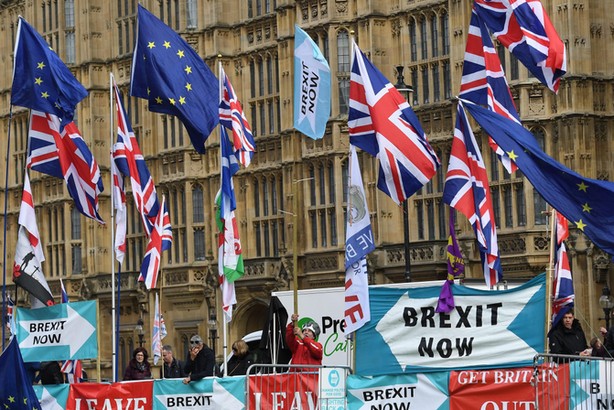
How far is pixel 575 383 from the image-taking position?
57.8 feet

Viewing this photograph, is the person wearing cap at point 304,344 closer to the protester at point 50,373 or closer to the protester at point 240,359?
the protester at point 240,359

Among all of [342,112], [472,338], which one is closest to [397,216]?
[342,112]

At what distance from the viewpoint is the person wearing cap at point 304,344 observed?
2147 cm

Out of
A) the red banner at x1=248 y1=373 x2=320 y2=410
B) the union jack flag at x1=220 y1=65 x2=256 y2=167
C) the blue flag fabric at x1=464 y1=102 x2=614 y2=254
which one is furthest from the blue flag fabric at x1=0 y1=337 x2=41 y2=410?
the blue flag fabric at x1=464 y1=102 x2=614 y2=254

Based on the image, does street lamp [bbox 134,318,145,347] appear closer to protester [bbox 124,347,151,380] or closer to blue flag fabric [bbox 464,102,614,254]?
protester [bbox 124,347,151,380]

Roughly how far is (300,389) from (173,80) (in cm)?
698

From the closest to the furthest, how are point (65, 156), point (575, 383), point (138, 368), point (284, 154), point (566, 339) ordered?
point (575, 383) → point (566, 339) → point (65, 156) → point (138, 368) → point (284, 154)

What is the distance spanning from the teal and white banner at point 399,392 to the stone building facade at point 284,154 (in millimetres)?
19541

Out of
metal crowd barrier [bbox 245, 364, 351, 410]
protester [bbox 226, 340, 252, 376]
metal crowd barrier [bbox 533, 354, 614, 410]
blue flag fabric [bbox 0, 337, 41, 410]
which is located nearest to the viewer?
metal crowd barrier [bbox 533, 354, 614, 410]

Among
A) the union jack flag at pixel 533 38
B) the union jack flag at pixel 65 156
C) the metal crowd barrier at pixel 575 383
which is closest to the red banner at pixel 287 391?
the metal crowd barrier at pixel 575 383

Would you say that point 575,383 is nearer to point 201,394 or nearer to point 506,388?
point 506,388

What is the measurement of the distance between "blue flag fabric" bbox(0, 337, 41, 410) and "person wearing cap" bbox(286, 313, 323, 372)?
3.29 metres

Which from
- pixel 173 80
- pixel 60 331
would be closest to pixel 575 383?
pixel 60 331

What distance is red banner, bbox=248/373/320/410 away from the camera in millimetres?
19859
